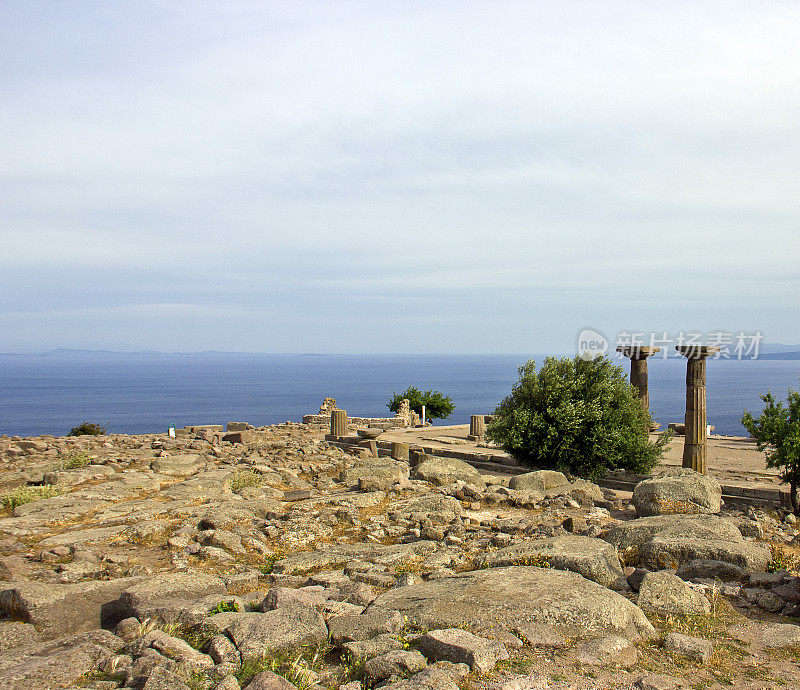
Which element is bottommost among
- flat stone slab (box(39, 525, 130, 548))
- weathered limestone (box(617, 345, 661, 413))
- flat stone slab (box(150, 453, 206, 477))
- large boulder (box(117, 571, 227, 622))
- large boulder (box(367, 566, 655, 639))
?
flat stone slab (box(150, 453, 206, 477))

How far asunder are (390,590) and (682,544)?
4.30m

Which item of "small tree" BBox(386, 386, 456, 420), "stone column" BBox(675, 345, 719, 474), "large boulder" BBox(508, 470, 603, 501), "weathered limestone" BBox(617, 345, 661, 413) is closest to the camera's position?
"large boulder" BBox(508, 470, 603, 501)

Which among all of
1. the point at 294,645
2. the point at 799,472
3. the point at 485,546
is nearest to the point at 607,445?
the point at 799,472

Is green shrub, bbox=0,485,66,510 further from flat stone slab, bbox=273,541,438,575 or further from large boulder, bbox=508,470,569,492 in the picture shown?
large boulder, bbox=508,470,569,492

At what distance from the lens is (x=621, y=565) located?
8664 mm

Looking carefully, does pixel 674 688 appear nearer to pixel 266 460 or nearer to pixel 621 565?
pixel 621 565

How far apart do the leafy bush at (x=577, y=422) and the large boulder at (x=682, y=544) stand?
7975 millimetres

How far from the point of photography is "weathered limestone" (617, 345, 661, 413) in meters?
24.3

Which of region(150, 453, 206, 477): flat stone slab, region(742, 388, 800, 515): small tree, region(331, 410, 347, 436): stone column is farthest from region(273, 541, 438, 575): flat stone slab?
region(331, 410, 347, 436): stone column

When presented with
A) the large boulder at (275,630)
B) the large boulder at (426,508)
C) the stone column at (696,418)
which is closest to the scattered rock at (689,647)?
the large boulder at (275,630)

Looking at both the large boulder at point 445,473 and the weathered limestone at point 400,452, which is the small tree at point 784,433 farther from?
the weathered limestone at point 400,452

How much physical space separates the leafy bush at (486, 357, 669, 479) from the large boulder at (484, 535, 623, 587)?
9114 mm

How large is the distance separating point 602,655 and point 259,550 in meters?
5.96

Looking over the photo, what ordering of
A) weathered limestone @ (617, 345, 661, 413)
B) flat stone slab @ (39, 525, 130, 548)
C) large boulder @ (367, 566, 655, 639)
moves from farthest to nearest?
weathered limestone @ (617, 345, 661, 413) < flat stone slab @ (39, 525, 130, 548) < large boulder @ (367, 566, 655, 639)
